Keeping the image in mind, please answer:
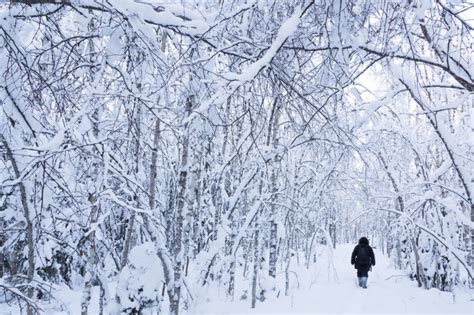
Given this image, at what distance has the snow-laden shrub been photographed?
6691mm

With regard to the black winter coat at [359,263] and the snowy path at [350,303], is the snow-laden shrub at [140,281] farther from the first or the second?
the black winter coat at [359,263]

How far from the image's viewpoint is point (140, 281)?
22.9 ft

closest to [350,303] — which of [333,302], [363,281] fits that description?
[333,302]

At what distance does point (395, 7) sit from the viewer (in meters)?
2.17

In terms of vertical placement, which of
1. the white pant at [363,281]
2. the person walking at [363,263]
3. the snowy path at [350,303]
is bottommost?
the snowy path at [350,303]

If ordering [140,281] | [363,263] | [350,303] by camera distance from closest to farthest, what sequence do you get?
[140,281] < [350,303] < [363,263]

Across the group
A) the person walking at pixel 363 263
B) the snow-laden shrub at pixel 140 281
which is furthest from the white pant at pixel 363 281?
the snow-laden shrub at pixel 140 281

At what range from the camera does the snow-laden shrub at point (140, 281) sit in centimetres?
Answer: 669

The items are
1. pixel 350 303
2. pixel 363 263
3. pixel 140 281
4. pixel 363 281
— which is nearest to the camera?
pixel 140 281

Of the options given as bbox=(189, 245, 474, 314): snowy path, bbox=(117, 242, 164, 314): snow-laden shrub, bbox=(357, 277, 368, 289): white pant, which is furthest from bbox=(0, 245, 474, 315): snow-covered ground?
bbox=(117, 242, 164, 314): snow-laden shrub

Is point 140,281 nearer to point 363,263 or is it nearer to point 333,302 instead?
point 333,302

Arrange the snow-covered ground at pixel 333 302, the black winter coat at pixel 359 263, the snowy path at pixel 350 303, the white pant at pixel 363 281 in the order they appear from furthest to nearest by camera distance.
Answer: the white pant at pixel 363 281
the black winter coat at pixel 359 263
the snowy path at pixel 350 303
the snow-covered ground at pixel 333 302

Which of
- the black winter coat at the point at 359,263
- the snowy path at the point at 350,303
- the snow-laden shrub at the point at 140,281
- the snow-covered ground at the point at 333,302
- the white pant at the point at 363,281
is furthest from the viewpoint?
the white pant at the point at 363,281

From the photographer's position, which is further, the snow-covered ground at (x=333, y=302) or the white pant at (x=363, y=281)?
the white pant at (x=363, y=281)
